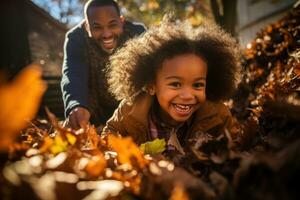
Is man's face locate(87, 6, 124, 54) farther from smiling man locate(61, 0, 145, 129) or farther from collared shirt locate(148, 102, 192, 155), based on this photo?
collared shirt locate(148, 102, 192, 155)

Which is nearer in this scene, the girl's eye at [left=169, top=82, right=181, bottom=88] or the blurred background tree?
the girl's eye at [left=169, top=82, right=181, bottom=88]

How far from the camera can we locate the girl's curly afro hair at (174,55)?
3.37 metres

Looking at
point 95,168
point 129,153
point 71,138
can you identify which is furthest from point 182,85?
point 95,168

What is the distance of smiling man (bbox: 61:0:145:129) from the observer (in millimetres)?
4730

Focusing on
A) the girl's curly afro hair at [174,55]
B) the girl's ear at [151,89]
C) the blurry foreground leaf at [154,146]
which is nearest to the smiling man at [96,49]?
the girl's curly afro hair at [174,55]

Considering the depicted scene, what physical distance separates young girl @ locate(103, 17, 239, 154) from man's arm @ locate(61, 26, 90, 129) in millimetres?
457

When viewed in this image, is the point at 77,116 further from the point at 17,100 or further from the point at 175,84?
the point at 17,100

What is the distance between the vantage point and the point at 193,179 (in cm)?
123

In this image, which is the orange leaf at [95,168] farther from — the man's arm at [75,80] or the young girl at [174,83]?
the man's arm at [75,80]

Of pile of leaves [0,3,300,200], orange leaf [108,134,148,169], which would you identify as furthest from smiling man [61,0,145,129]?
orange leaf [108,134,148,169]

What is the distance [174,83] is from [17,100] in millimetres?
2251

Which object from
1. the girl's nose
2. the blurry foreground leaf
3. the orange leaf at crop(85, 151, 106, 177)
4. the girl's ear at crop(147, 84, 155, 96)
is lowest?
the blurry foreground leaf

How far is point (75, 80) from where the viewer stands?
14.6 ft

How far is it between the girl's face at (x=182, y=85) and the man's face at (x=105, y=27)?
1.66 meters
